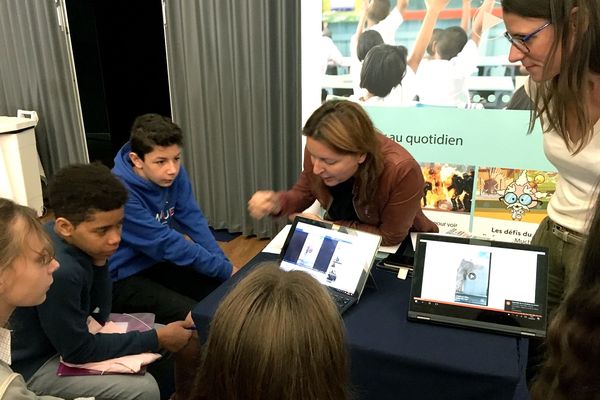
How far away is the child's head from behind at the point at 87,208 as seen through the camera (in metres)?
1.30

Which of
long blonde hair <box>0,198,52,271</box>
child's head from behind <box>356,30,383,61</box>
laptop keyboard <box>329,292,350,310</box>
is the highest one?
child's head from behind <box>356,30,383,61</box>

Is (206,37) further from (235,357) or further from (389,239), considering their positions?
(235,357)

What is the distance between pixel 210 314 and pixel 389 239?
0.66 meters

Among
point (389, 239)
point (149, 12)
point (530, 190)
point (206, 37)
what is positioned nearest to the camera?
point (389, 239)

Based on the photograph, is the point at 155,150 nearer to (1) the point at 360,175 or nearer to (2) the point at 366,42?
(1) the point at 360,175

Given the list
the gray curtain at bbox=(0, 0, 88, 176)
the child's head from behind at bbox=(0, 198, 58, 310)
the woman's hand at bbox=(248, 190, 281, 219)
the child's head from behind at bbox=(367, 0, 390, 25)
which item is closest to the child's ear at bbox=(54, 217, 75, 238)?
the child's head from behind at bbox=(0, 198, 58, 310)

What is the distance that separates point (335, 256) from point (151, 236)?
773mm

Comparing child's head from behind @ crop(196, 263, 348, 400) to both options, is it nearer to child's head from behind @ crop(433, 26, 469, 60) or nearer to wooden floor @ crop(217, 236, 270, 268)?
child's head from behind @ crop(433, 26, 469, 60)

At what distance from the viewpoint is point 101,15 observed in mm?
3465

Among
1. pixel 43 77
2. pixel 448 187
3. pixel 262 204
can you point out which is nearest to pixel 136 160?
pixel 262 204

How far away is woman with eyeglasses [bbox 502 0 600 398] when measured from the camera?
103 centimetres

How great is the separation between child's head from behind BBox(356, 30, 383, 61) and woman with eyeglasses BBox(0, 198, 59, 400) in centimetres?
187

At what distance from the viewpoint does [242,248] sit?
3.14 m

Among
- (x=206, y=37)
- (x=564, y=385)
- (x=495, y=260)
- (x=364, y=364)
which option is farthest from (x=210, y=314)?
(x=206, y=37)
